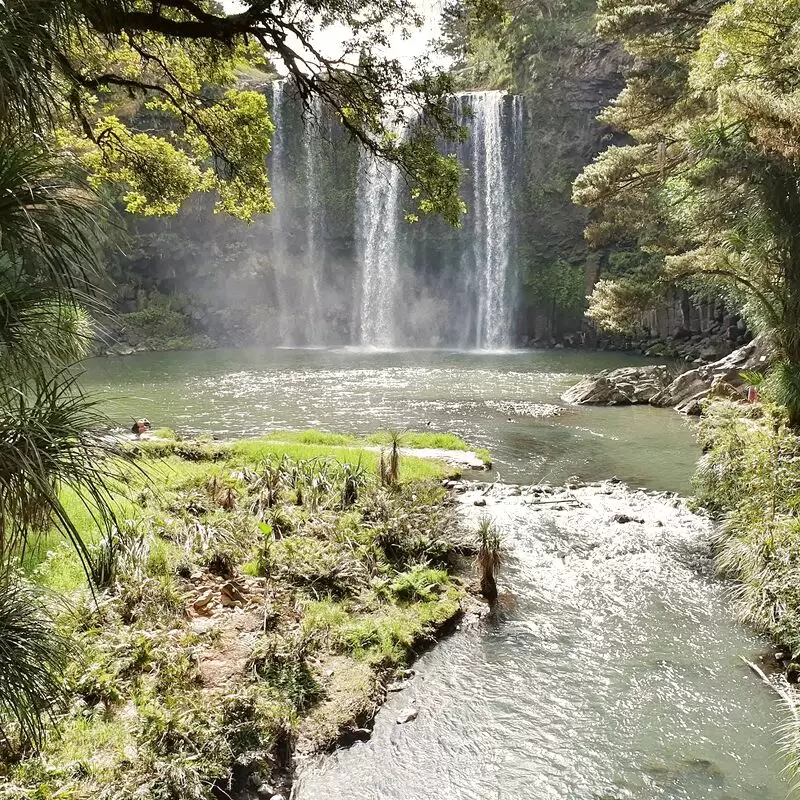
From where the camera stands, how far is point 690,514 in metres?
10.3

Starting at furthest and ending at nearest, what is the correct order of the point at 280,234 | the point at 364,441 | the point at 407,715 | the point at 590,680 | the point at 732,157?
the point at 280,234
the point at 364,441
the point at 732,157
the point at 590,680
the point at 407,715

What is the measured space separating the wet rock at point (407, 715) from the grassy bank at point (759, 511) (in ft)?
12.2

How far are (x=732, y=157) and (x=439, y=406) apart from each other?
38.4ft

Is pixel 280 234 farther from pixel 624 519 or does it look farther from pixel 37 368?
pixel 37 368

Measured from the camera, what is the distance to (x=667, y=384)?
2197cm

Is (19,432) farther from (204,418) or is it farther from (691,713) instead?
(204,418)

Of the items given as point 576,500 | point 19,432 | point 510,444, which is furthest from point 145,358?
point 19,432

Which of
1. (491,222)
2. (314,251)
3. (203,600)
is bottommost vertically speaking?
(203,600)

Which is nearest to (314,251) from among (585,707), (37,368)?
(585,707)

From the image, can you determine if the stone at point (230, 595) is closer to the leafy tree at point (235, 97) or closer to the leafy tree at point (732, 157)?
the leafy tree at point (235, 97)

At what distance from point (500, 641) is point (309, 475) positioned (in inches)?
179

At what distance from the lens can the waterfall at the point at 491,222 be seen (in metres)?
42.0

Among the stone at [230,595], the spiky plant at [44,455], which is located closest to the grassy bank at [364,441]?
the stone at [230,595]

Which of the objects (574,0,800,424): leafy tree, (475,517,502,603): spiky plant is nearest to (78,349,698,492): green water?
(574,0,800,424): leafy tree
